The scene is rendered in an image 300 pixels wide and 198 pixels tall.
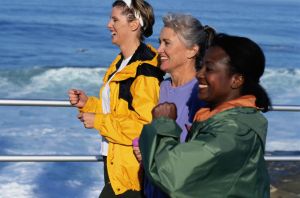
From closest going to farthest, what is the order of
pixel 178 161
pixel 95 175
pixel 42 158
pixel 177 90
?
pixel 178 161, pixel 177 90, pixel 42 158, pixel 95 175

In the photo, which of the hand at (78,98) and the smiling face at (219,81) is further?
the hand at (78,98)

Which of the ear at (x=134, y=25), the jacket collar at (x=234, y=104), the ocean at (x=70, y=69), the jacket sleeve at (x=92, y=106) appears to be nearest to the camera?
the jacket collar at (x=234, y=104)

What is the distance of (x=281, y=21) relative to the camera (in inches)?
1307

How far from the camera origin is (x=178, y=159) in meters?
2.25

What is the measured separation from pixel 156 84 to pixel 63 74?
57.8 feet

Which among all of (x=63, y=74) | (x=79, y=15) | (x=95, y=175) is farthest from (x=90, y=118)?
(x=79, y=15)

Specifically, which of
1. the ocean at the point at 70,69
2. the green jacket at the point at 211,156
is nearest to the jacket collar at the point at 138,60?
the green jacket at the point at 211,156

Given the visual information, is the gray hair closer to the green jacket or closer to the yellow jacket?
the yellow jacket

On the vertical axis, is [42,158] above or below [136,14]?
below

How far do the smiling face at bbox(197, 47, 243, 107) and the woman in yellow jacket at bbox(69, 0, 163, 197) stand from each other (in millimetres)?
825

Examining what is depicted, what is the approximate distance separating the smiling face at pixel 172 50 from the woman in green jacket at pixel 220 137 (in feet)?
2.02

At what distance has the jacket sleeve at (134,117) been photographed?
3.27m

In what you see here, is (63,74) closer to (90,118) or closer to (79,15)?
(79,15)

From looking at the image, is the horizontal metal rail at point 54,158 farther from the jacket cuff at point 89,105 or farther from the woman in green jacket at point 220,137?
the woman in green jacket at point 220,137
